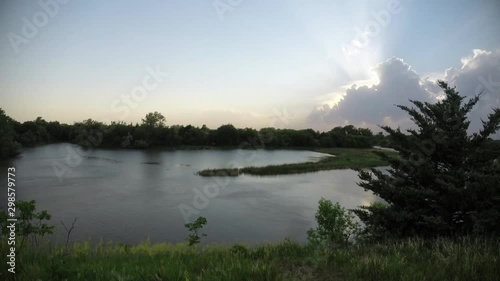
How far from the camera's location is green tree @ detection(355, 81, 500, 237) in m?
8.00

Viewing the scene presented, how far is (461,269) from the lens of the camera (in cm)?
410

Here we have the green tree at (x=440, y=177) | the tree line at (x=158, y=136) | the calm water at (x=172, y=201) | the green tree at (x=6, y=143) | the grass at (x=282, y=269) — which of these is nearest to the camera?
the grass at (x=282, y=269)

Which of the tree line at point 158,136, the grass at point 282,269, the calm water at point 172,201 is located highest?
the tree line at point 158,136

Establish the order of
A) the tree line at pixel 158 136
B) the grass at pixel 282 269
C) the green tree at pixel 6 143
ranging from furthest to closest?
the tree line at pixel 158 136, the green tree at pixel 6 143, the grass at pixel 282 269

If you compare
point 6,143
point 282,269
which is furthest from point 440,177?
point 6,143

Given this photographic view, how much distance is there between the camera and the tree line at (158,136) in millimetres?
110625

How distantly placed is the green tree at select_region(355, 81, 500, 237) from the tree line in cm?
9527

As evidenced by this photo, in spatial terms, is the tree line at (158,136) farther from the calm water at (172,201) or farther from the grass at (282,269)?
the grass at (282,269)

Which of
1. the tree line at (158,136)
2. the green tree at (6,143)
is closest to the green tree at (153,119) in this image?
the tree line at (158,136)

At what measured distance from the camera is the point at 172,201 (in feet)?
97.9

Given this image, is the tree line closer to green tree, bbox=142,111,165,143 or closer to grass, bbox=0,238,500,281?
green tree, bbox=142,111,165,143

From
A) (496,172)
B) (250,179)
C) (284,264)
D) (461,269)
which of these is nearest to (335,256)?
(284,264)

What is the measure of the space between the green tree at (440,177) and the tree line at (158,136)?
313 ft

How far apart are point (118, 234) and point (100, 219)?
410 cm
